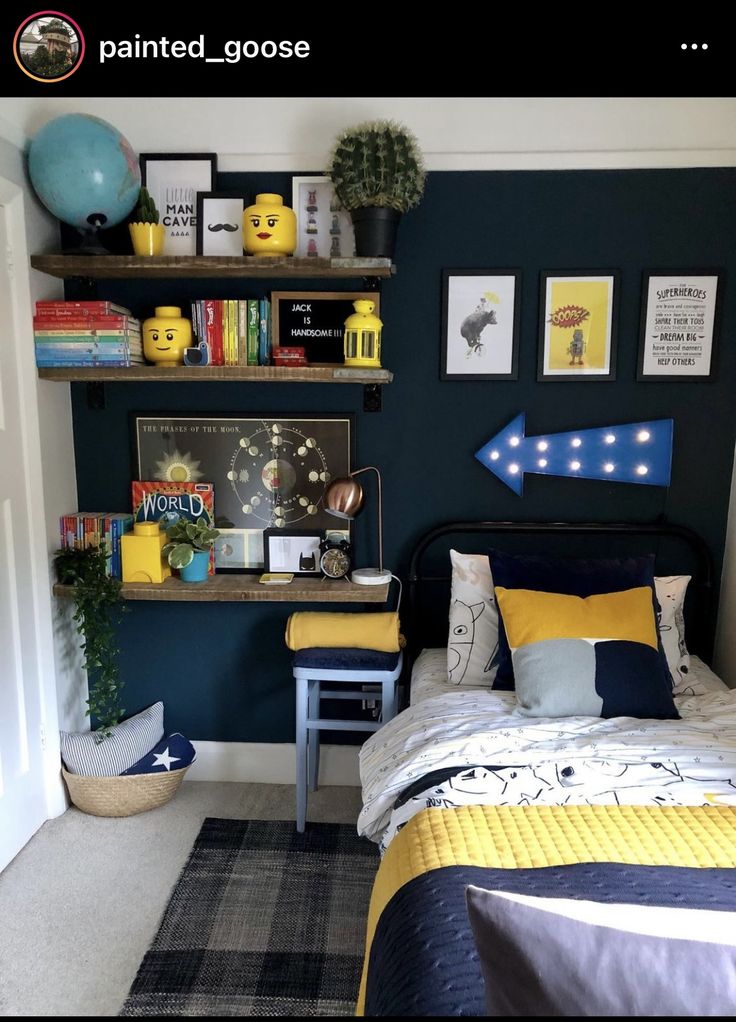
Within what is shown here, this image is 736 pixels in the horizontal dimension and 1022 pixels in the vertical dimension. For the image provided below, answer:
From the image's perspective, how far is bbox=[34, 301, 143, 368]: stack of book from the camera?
239 cm

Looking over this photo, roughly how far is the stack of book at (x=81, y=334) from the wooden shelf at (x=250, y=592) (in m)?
0.76

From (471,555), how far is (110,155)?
170cm

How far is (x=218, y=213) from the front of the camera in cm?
249

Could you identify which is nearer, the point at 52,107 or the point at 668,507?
the point at 52,107

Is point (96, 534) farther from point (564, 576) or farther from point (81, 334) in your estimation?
point (564, 576)

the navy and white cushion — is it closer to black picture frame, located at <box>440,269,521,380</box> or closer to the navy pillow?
the navy pillow

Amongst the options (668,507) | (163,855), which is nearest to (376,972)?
(163,855)

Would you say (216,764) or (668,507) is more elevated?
(668,507)

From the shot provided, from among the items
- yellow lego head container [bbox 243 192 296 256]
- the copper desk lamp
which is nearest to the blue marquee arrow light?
the copper desk lamp

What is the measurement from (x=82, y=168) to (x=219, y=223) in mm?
456

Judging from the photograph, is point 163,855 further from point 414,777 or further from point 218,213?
point 218,213

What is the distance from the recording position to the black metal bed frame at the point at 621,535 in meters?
2.50

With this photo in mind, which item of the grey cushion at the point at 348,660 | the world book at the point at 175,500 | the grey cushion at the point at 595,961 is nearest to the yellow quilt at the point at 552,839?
the grey cushion at the point at 595,961

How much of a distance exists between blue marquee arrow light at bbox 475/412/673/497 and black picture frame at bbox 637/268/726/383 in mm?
181
